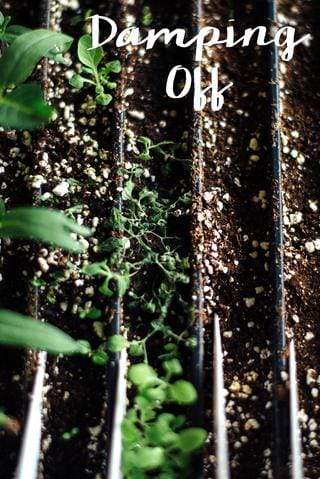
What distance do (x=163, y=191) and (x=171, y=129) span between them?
0.15 meters

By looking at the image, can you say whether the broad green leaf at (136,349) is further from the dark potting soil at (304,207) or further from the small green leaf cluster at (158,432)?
the dark potting soil at (304,207)

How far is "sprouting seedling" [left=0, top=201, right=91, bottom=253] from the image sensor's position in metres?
1.21

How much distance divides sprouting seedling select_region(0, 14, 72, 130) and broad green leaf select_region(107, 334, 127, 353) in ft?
1.51

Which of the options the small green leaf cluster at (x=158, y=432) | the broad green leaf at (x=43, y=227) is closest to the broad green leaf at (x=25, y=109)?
the broad green leaf at (x=43, y=227)

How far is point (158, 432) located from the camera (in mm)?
1303

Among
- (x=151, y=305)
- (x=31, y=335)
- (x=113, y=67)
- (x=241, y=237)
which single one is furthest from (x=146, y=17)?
(x=31, y=335)

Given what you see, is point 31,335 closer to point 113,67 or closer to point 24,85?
point 24,85

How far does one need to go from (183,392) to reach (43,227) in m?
0.43

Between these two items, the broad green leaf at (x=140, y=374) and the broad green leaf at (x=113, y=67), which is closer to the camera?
the broad green leaf at (x=140, y=374)

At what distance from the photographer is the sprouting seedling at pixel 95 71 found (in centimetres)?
148

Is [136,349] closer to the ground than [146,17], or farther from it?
closer to the ground

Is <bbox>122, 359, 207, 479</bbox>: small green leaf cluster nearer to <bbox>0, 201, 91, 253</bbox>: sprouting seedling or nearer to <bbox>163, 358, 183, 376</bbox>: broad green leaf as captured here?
<bbox>163, 358, 183, 376</bbox>: broad green leaf

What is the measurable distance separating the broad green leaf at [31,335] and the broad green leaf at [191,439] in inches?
11.3

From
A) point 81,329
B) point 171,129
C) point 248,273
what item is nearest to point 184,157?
point 171,129
